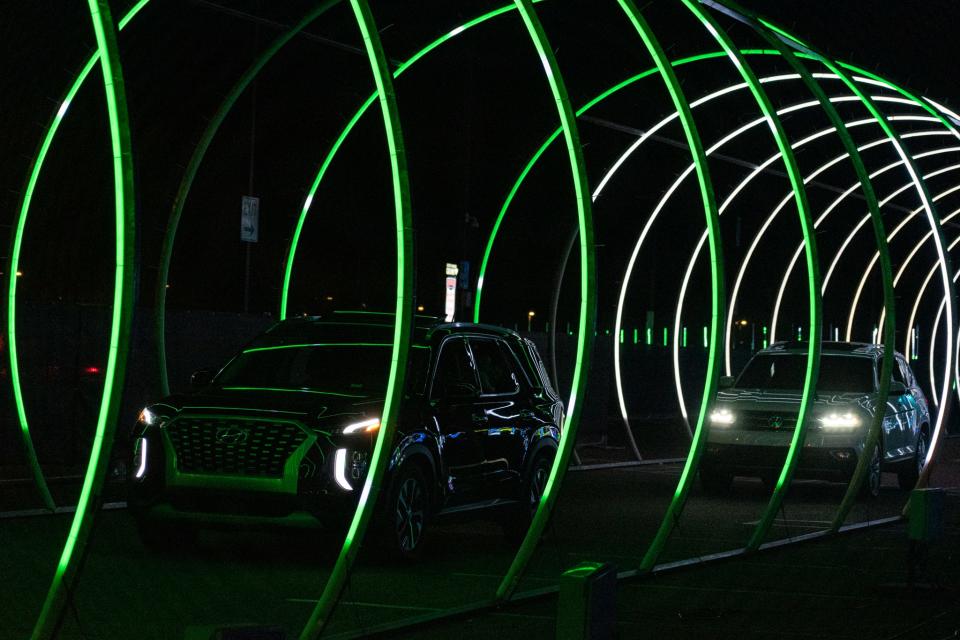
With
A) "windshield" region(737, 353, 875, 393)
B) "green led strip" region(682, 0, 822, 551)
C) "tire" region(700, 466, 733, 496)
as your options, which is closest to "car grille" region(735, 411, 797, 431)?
"tire" region(700, 466, 733, 496)

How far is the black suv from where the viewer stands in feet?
39.2

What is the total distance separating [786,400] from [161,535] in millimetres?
9680

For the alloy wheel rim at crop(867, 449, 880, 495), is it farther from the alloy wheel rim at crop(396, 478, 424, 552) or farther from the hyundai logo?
the hyundai logo

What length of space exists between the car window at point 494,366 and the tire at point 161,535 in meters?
3.04

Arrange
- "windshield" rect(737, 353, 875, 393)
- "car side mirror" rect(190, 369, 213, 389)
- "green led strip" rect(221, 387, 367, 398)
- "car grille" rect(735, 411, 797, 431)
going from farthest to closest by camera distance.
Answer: "windshield" rect(737, 353, 875, 393), "car grille" rect(735, 411, 797, 431), "car side mirror" rect(190, 369, 213, 389), "green led strip" rect(221, 387, 367, 398)

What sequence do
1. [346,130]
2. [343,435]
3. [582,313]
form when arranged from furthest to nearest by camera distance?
[346,130] → [343,435] → [582,313]

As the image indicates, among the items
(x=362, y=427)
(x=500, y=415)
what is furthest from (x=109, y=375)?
(x=500, y=415)

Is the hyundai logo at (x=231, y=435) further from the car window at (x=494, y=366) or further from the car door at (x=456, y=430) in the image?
the car window at (x=494, y=366)

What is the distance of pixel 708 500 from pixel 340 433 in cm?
846

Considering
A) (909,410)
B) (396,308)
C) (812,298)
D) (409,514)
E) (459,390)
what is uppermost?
(812,298)

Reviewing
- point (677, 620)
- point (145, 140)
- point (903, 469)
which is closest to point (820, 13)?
point (903, 469)

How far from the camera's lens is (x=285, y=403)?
1241 centimetres

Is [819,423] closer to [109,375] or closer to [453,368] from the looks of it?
[453,368]

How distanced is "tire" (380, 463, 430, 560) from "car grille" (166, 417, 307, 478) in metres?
0.86
